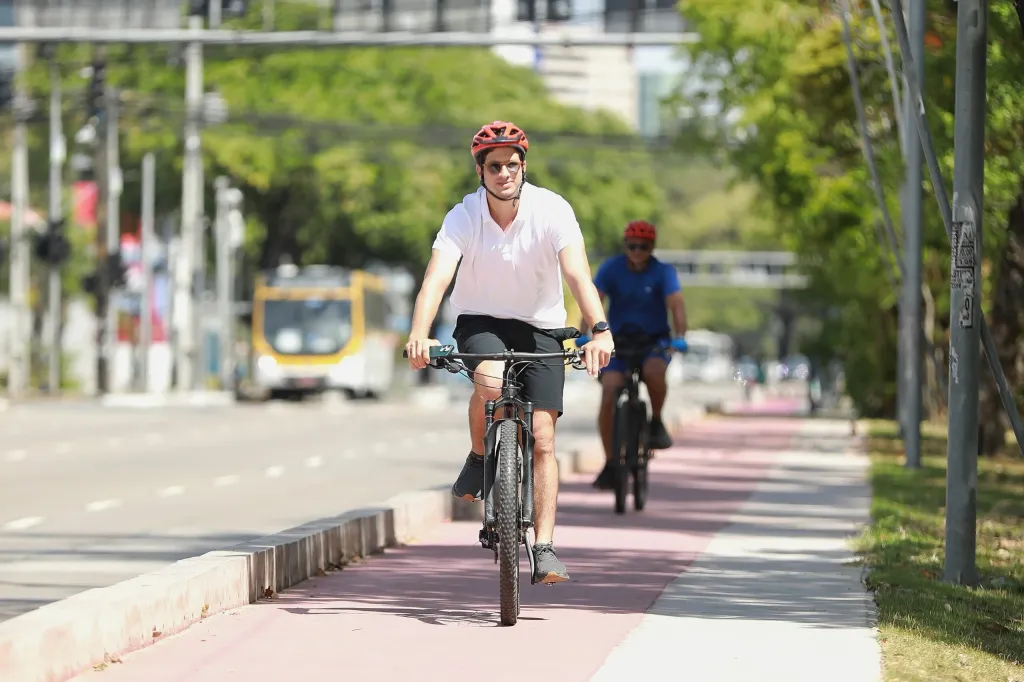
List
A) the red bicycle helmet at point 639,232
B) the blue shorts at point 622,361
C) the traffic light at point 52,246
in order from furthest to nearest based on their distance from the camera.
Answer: the traffic light at point 52,246
the blue shorts at point 622,361
the red bicycle helmet at point 639,232

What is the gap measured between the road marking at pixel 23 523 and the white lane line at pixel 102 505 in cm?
107

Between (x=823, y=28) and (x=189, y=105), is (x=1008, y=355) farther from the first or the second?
(x=189, y=105)

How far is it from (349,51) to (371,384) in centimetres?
1296

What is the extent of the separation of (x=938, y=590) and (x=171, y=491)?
9480 mm

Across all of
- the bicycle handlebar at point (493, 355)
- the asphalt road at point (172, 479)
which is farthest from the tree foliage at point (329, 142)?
the bicycle handlebar at point (493, 355)

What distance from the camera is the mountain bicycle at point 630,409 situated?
15039mm

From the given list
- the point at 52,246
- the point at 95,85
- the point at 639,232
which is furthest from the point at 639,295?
the point at 52,246

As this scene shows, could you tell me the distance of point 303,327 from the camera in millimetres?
54281

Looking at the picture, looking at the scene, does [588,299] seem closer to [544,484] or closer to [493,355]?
[493,355]

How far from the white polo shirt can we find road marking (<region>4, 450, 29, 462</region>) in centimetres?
1492

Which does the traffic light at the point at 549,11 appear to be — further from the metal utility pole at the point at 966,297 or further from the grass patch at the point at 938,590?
the metal utility pole at the point at 966,297

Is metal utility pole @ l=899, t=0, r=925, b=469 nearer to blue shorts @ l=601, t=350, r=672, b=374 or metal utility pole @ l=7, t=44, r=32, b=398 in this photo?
blue shorts @ l=601, t=350, r=672, b=374

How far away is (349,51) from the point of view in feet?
216

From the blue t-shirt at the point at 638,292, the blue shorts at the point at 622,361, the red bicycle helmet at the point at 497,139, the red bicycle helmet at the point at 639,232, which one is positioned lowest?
the blue shorts at the point at 622,361
